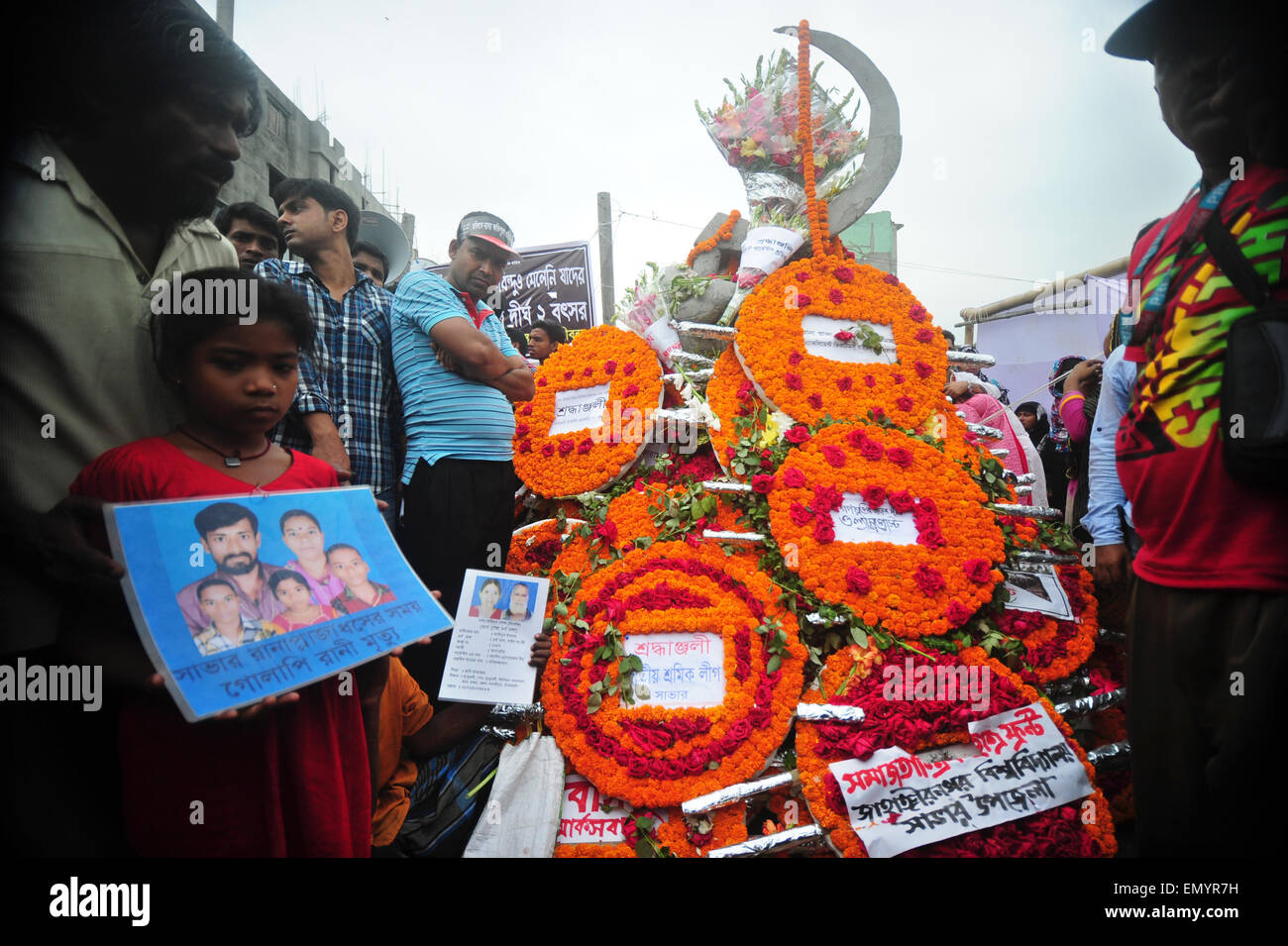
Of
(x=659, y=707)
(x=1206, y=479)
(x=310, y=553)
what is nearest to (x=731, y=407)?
(x=659, y=707)

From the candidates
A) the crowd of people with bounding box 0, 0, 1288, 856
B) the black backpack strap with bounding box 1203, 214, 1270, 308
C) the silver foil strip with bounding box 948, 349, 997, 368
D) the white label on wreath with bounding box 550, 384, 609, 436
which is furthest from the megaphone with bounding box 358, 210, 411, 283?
the silver foil strip with bounding box 948, 349, 997, 368

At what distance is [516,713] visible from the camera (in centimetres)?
271

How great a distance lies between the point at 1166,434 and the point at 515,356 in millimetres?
2304

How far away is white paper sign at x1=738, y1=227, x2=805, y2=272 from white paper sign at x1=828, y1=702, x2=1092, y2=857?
2555mm

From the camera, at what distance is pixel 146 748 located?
142 centimetres

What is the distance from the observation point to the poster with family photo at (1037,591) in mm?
2936

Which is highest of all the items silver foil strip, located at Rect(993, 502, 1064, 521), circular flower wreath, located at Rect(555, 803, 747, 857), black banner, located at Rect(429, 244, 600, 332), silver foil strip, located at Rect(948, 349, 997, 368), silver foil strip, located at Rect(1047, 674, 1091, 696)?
black banner, located at Rect(429, 244, 600, 332)

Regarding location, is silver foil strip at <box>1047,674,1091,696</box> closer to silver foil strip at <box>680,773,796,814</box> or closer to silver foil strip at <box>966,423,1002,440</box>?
silver foil strip at <box>680,773,796,814</box>

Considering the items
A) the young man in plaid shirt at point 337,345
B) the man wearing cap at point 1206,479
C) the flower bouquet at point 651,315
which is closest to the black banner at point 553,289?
the flower bouquet at point 651,315

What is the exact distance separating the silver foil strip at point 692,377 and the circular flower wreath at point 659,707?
118 cm

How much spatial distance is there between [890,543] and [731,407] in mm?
1113

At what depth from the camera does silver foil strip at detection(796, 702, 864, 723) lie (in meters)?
2.43
